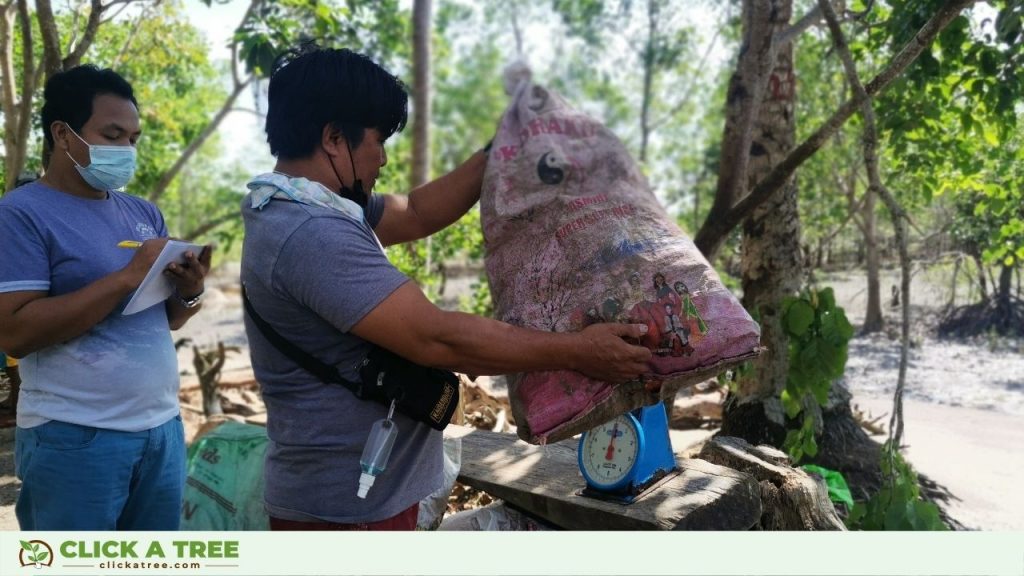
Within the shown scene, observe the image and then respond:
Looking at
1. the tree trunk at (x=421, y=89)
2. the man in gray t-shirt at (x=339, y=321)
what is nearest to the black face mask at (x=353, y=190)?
the man in gray t-shirt at (x=339, y=321)

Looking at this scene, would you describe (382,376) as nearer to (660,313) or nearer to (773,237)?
(660,313)

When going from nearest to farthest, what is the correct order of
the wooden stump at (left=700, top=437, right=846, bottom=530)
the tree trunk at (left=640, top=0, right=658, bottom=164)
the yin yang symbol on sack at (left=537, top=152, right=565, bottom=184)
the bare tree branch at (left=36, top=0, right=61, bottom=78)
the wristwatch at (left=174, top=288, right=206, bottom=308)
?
1. the yin yang symbol on sack at (left=537, top=152, right=565, bottom=184)
2. the wristwatch at (left=174, top=288, right=206, bottom=308)
3. the wooden stump at (left=700, top=437, right=846, bottom=530)
4. the bare tree branch at (left=36, top=0, right=61, bottom=78)
5. the tree trunk at (left=640, top=0, right=658, bottom=164)

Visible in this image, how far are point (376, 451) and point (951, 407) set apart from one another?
580 cm

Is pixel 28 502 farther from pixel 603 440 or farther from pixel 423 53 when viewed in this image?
pixel 423 53

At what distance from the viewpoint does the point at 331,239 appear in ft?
4.03

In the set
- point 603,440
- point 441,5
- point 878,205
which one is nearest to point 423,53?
point 603,440

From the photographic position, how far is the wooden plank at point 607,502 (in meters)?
1.95

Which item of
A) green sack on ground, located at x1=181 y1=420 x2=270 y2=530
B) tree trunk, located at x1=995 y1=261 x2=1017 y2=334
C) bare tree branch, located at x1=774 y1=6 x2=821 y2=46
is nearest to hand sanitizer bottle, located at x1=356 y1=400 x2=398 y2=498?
green sack on ground, located at x1=181 y1=420 x2=270 y2=530

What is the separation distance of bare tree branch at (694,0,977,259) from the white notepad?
5.06 ft

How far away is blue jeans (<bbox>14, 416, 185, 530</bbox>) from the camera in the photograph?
1687 millimetres

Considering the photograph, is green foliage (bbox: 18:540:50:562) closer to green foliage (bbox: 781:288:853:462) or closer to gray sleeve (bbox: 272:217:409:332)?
gray sleeve (bbox: 272:217:409:332)

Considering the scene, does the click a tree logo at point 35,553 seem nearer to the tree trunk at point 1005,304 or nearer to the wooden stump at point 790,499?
the wooden stump at point 790,499

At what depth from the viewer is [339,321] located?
123 cm

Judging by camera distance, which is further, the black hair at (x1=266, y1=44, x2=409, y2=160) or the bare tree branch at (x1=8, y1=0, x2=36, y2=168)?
the bare tree branch at (x1=8, y1=0, x2=36, y2=168)
